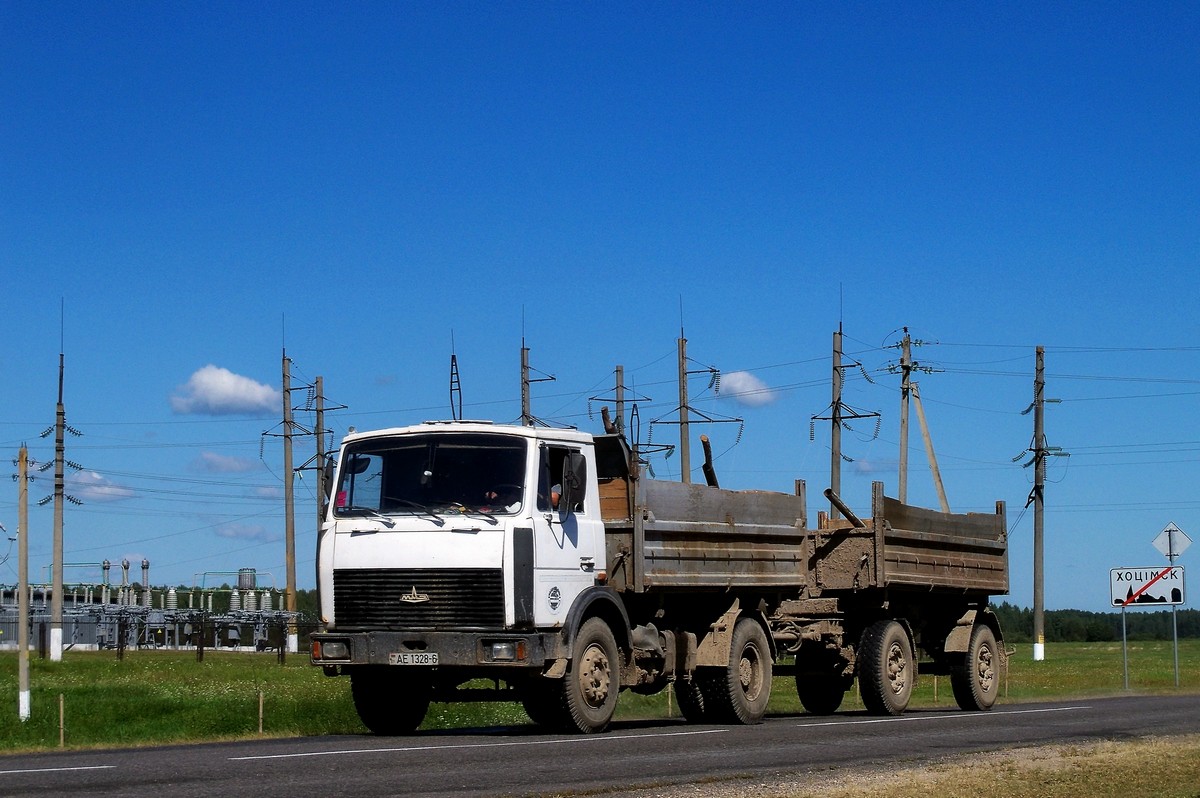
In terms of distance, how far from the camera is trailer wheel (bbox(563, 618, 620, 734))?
15703 millimetres

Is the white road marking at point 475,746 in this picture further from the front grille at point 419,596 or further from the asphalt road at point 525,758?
the front grille at point 419,596

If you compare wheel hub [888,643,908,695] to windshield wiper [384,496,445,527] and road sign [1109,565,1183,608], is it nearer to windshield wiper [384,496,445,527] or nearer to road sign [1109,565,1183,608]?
windshield wiper [384,496,445,527]

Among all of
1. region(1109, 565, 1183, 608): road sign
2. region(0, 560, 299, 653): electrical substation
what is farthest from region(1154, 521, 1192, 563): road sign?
region(0, 560, 299, 653): electrical substation

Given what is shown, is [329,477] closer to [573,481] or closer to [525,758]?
[573,481]

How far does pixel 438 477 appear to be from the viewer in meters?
15.7

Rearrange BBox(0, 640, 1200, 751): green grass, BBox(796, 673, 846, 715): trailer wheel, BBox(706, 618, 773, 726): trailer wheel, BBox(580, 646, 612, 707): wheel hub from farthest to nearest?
BBox(796, 673, 846, 715): trailer wheel, BBox(0, 640, 1200, 751): green grass, BBox(706, 618, 773, 726): trailer wheel, BBox(580, 646, 612, 707): wheel hub

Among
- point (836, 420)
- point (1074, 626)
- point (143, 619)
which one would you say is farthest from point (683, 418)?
point (1074, 626)

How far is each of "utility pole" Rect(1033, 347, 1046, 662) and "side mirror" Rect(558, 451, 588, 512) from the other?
4133 cm

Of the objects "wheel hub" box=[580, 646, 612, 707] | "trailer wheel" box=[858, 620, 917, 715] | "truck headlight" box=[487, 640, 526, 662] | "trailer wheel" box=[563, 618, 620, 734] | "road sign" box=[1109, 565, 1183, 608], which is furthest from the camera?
"road sign" box=[1109, 565, 1183, 608]

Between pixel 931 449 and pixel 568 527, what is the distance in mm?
30285

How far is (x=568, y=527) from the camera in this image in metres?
16.0

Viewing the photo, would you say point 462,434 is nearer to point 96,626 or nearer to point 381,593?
point 381,593

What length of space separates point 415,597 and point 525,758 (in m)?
2.93

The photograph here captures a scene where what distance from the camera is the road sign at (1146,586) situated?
3388cm
